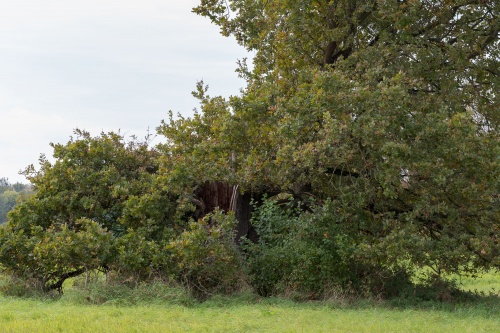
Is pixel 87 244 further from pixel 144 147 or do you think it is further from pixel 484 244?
pixel 484 244

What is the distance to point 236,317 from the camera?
10812 millimetres

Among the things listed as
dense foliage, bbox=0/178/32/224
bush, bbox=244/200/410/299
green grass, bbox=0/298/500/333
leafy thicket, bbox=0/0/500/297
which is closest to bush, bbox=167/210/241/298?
leafy thicket, bbox=0/0/500/297

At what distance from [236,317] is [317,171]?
5.38 m

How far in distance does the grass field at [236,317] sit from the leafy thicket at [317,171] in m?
1.37

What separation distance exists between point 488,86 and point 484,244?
209 inches

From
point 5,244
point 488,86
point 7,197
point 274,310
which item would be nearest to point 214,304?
point 274,310

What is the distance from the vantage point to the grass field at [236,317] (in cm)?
982

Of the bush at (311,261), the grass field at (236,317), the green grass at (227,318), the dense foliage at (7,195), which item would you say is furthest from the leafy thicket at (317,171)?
the dense foliage at (7,195)

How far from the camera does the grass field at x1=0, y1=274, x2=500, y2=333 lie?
32.2ft

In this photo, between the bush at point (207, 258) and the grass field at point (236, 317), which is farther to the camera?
the bush at point (207, 258)

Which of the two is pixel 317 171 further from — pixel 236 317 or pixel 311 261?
pixel 236 317

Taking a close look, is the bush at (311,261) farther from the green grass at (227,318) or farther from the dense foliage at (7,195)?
the dense foliage at (7,195)

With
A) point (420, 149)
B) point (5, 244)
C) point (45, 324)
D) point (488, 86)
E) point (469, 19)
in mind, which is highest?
point (469, 19)

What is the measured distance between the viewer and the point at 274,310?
1177 cm
